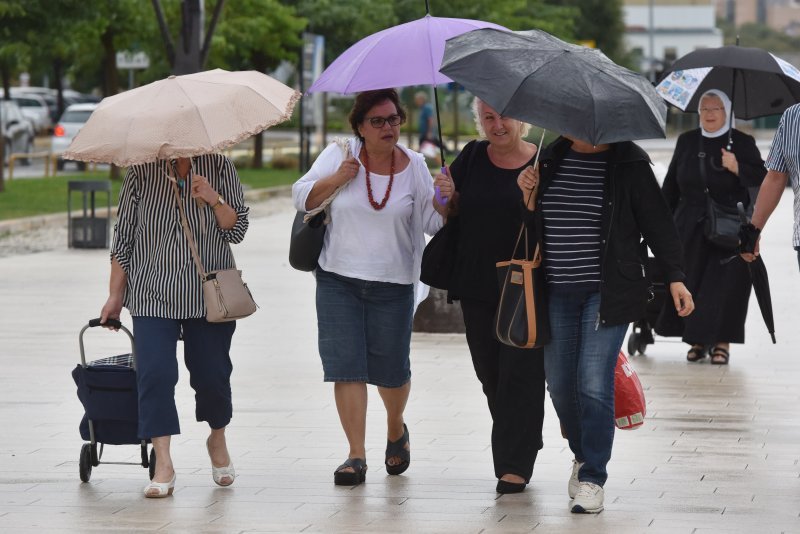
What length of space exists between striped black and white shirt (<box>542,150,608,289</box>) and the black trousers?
0.50 metres

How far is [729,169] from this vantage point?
34.0 feet

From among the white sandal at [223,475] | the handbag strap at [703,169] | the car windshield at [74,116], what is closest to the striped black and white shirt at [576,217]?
the white sandal at [223,475]

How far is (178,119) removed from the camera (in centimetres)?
641

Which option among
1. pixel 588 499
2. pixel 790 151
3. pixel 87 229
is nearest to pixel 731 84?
pixel 790 151

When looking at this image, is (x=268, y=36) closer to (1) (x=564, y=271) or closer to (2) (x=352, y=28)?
(2) (x=352, y=28)

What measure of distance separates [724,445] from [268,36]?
29.7 metres

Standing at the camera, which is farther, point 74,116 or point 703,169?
point 74,116

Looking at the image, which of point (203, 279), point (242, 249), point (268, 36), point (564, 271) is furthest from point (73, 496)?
point (268, 36)

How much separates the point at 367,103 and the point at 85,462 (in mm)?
1855

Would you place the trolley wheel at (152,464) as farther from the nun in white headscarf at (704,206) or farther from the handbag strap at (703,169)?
the handbag strap at (703,169)

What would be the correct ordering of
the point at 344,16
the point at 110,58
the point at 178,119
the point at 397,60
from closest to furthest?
1. the point at 178,119
2. the point at 397,60
3. the point at 110,58
4. the point at 344,16

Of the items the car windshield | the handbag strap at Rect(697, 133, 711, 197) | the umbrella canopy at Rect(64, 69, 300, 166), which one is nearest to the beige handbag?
the umbrella canopy at Rect(64, 69, 300, 166)

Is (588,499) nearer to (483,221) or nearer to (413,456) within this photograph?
(483,221)

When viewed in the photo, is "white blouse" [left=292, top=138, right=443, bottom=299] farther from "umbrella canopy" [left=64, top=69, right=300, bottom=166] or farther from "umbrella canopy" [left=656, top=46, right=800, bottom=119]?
→ "umbrella canopy" [left=656, top=46, right=800, bottom=119]
